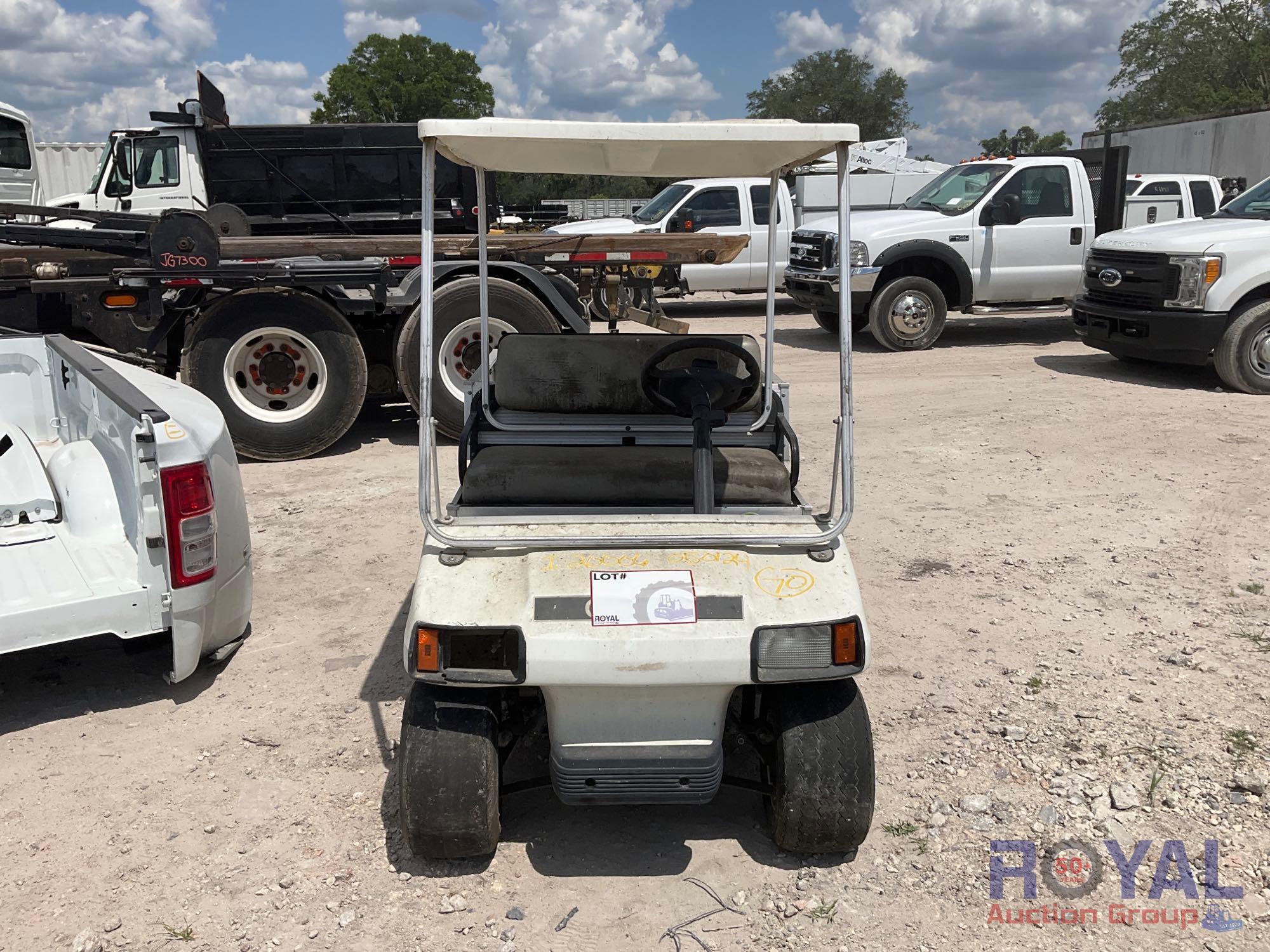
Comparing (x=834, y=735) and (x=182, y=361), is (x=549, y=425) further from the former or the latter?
(x=182, y=361)

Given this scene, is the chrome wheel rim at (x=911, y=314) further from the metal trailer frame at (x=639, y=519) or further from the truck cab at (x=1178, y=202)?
the metal trailer frame at (x=639, y=519)

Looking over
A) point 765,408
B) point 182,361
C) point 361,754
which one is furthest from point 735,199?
point 361,754

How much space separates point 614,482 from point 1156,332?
7.57 meters

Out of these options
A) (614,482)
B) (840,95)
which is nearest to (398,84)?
(840,95)

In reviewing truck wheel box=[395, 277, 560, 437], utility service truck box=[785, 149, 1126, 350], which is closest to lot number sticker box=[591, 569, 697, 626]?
truck wheel box=[395, 277, 560, 437]

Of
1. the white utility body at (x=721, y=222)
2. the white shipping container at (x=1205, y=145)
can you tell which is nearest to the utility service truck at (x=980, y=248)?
the white utility body at (x=721, y=222)

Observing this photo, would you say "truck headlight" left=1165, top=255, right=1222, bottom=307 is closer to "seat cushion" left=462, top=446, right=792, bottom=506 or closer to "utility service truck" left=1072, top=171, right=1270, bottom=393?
"utility service truck" left=1072, top=171, right=1270, bottom=393

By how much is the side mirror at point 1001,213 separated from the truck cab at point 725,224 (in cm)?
307

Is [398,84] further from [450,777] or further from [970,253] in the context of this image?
[450,777]

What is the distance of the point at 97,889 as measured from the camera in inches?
116

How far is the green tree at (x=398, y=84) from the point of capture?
154 feet

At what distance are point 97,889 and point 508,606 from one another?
1.47 m

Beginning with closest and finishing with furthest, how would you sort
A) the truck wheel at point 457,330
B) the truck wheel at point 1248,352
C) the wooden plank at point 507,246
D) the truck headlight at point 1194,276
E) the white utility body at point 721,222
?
the truck wheel at point 457,330 < the wooden plank at point 507,246 < the truck headlight at point 1194,276 < the truck wheel at point 1248,352 < the white utility body at point 721,222

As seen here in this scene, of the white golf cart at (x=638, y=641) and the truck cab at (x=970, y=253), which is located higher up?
the truck cab at (x=970, y=253)
